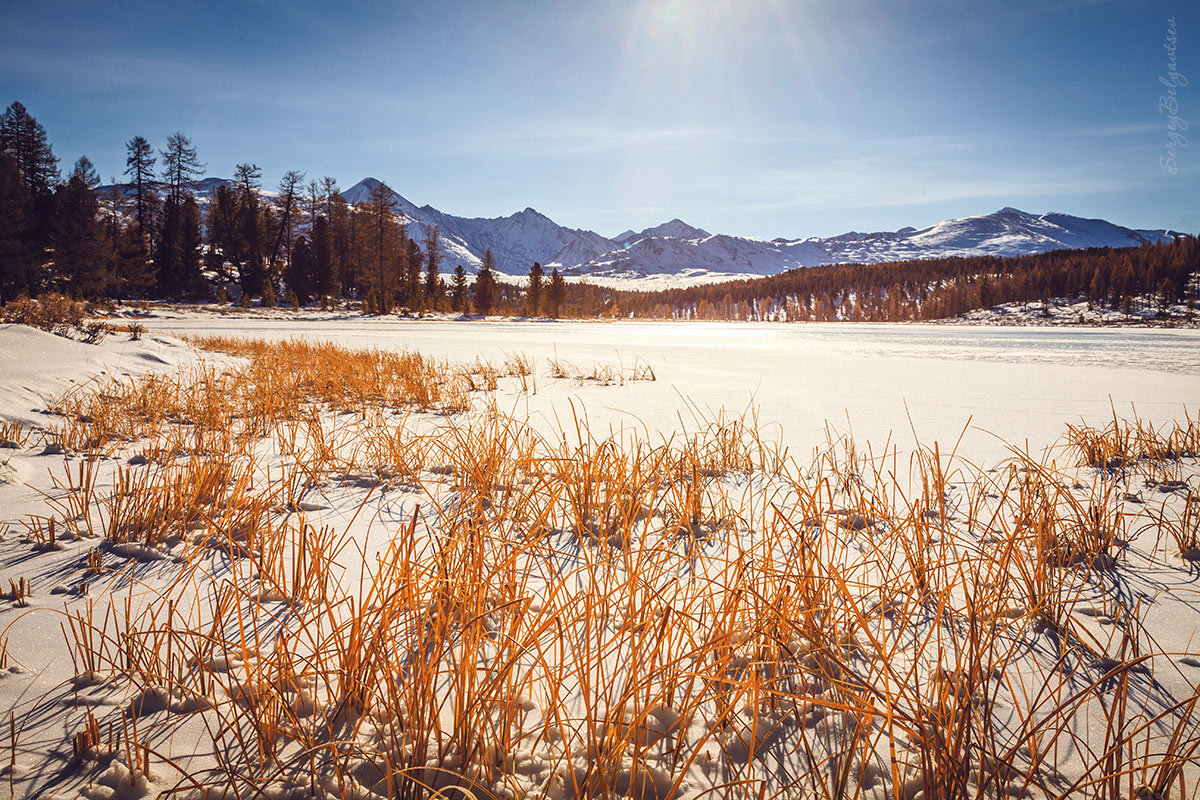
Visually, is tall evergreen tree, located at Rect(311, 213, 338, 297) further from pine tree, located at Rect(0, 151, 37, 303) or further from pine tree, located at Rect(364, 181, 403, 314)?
pine tree, located at Rect(0, 151, 37, 303)

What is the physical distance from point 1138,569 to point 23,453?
606cm

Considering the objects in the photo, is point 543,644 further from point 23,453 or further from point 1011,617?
point 23,453

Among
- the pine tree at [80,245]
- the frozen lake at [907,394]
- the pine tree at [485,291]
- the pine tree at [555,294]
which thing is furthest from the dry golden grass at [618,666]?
the pine tree at [555,294]

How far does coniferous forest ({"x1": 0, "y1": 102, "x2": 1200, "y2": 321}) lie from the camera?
28.6m

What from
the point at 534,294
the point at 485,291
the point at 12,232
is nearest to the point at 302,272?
the point at 485,291

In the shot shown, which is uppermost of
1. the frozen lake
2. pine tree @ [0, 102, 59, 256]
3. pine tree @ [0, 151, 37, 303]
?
pine tree @ [0, 102, 59, 256]

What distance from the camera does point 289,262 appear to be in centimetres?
4856

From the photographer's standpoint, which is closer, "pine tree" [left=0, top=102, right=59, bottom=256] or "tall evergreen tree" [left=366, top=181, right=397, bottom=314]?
"pine tree" [left=0, top=102, right=59, bottom=256]

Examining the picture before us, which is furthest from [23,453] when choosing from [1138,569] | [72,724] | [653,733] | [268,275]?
[268,275]

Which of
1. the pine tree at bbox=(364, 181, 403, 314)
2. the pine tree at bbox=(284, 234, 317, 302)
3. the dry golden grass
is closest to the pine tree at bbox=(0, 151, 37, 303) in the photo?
the pine tree at bbox=(284, 234, 317, 302)

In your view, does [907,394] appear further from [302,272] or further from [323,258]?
[302,272]

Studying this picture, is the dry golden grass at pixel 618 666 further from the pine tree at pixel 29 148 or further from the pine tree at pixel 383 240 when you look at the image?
the pine tree at pixel 29 148

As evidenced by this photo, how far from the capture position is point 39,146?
3853 centimetres

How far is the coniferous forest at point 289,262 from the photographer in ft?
93.8
